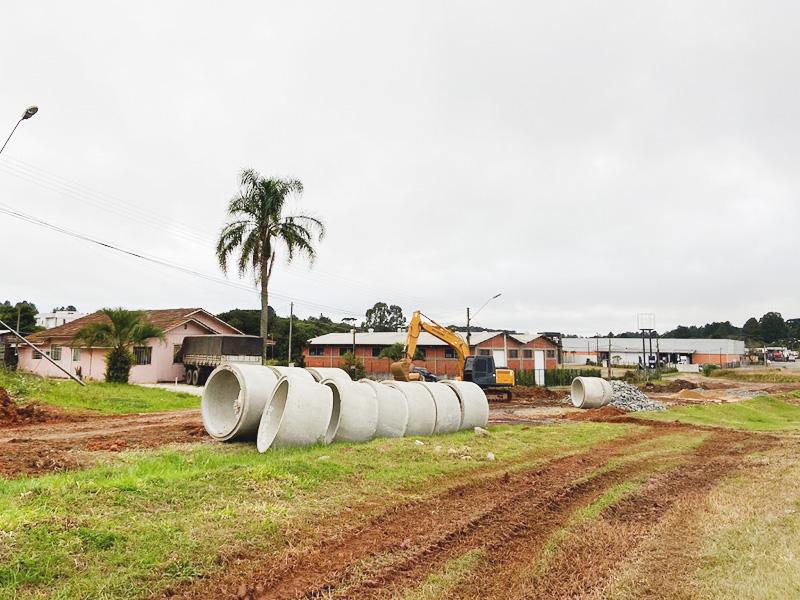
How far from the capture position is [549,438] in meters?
15.1

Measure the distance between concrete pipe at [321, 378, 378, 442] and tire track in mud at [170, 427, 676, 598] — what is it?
3.20 meters

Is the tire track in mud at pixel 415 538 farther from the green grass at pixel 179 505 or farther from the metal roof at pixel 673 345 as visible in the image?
the metal roof at pixel 673 345

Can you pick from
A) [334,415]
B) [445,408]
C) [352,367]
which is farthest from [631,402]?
[334,415]

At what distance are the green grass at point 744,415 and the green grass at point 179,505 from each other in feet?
48.0

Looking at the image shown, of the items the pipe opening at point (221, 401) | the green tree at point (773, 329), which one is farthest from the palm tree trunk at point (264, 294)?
the green tree at point (773, 329)

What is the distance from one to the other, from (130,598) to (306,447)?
243 inches

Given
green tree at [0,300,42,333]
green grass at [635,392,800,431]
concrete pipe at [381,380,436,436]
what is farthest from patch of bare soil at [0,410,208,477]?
green tree at [0,300,42,333]

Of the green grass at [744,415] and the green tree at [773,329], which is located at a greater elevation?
the green tree at [773,329]

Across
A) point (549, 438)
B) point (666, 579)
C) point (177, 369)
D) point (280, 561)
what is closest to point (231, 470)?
point (280, 561)

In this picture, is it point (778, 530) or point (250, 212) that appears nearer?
point (778, 530)

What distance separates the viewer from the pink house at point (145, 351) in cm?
3544

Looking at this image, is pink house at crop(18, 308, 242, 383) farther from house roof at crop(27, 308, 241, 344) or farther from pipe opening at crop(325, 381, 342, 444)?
pipe opening at crop(325, 381, 342, 444)

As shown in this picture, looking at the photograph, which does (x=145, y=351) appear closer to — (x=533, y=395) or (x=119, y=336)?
(x=119, y=336)

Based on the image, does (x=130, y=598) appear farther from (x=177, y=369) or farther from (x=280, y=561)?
(x=177, y=369)
